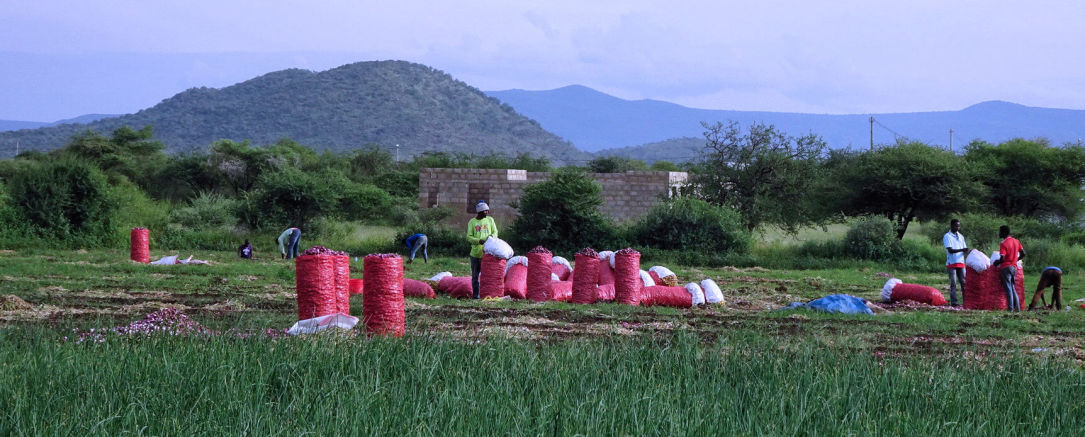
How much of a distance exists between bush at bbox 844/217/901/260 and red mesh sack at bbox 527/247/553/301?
473 inches

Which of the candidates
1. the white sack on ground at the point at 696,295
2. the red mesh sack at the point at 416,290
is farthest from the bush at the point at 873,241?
the red mesh sack at the point at 416,290

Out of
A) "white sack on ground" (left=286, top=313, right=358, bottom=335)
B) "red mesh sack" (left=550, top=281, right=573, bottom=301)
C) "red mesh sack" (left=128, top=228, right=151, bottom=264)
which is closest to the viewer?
"white sack on ground" (left=286, top=313, right=358, bottom=335)

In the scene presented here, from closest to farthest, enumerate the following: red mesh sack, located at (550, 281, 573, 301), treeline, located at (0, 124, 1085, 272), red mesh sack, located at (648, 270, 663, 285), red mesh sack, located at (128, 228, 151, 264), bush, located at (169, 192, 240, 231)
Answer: red mesh sack, located at (550, 281, 573, 301), red mesh sack, located at (648, 270, 663, 285), red mesh sack, located at (128, 228, 151, 264), treeline, located at (0, 124, 1085, 272), bush, located at (169, 192, 240, 231)

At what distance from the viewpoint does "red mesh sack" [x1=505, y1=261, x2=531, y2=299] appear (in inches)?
561

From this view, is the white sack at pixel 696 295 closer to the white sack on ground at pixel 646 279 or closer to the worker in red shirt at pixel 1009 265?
the white sack on ground at pixel 646 279

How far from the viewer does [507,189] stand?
32.7 meters

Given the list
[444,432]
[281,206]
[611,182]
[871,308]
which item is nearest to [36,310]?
[444,432]

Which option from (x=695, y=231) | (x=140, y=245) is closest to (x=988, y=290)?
(x=695, y=231)

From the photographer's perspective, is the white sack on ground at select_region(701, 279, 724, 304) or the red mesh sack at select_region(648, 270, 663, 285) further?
the red mesh sack at select_region(648, 270, 663, 285)

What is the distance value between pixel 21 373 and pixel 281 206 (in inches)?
866

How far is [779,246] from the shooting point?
25.1m

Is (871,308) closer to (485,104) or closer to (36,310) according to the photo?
(36,310)

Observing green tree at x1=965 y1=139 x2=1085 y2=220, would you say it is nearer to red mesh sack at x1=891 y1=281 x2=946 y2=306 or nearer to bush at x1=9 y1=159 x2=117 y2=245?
red mesh sack at x1=891 y1=281 x2=946 y2=306

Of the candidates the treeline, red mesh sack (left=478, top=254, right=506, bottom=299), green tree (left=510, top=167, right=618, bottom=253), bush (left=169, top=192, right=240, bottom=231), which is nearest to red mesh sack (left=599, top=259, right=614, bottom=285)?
red mesh sack (left=478, top=254, right=506, bottom=299)
